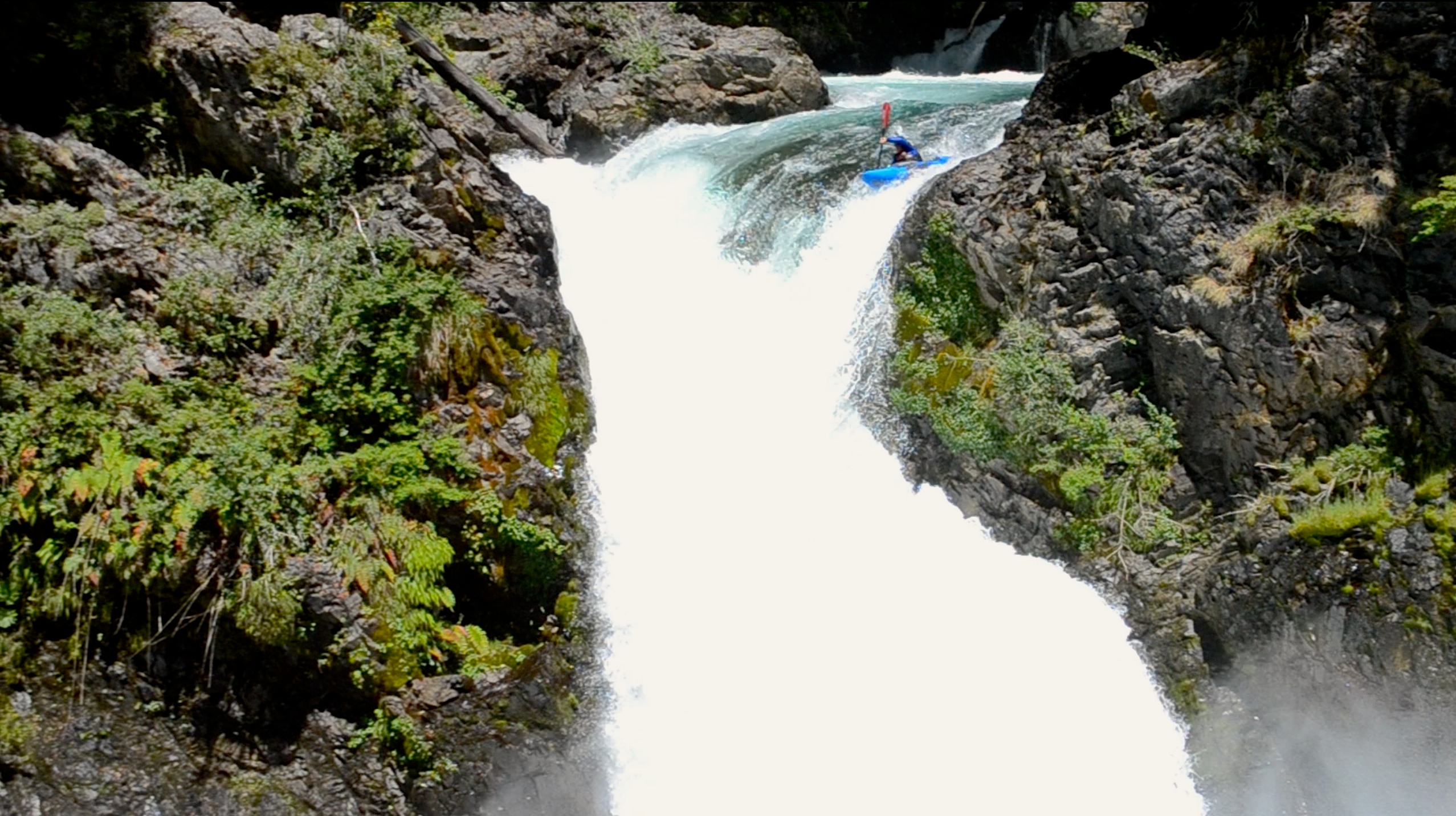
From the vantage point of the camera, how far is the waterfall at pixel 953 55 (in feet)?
61.7

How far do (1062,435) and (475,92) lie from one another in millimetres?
8671

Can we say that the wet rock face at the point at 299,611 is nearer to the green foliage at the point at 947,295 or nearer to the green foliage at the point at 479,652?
the green foliage at the point at 479,652

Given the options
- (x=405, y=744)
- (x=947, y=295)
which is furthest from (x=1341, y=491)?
(x=405, y=744)

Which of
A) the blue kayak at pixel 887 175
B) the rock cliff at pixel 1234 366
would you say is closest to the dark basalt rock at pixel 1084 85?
the rock cliff at pixel 1234 366

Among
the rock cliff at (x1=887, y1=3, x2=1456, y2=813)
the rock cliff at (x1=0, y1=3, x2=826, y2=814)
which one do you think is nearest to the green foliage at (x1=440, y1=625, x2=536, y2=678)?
the rock cliff at (x1=0, y1=3, x2=826, y2=814)

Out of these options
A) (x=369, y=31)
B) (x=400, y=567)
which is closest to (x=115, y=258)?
(x=400, y=567)

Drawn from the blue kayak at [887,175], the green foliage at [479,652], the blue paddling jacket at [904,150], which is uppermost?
the blue paddling jacket at [904,150]

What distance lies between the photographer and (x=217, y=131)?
8.96 metres

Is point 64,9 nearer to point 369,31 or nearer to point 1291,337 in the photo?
point 369,31

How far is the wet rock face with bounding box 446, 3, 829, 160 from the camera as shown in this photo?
13992 millimetres

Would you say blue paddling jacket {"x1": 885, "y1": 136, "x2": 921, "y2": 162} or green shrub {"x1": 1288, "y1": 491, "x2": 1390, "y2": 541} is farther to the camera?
blue paddling jacket {"x1": 885, "y1": 136, "x2": 921, "y2": 162}

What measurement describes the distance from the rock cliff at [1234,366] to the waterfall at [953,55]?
10.4m

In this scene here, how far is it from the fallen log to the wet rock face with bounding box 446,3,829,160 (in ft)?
3.37

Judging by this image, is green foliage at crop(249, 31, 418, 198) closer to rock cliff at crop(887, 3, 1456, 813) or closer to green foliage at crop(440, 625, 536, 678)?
green foliage at crop(440, 625, 536, 678)
